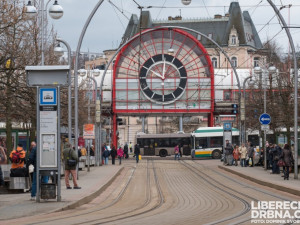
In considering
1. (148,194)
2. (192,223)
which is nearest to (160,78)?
(148,194)

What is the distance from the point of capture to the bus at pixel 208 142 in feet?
247

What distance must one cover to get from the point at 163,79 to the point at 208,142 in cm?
1243

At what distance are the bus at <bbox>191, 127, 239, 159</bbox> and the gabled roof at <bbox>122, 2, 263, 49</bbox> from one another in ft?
160

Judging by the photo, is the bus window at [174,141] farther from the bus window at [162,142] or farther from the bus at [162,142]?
the bus window at [162,142]

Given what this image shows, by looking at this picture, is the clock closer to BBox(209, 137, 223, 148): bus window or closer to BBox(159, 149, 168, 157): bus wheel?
BBox(159, 149, 168, 157): bus wheel

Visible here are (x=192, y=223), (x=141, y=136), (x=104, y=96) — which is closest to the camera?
(x=192, y=223)

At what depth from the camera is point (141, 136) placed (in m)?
82.9

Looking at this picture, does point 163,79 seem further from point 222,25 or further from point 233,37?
point 222,25

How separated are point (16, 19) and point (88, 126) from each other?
17692 mm

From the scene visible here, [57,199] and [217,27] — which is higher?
[217,27]

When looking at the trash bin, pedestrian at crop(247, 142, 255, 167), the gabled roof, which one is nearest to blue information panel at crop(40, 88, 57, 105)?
the trash bin

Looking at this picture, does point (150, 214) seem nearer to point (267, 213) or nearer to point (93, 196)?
point (267, 213)

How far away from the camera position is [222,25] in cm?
12725

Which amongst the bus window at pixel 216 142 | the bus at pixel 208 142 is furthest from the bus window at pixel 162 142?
the bus window at pixel 216 142
